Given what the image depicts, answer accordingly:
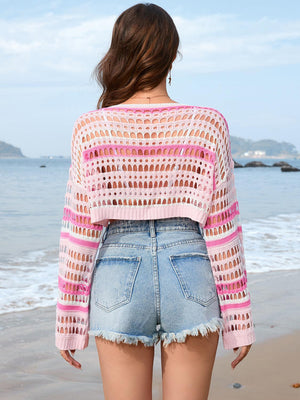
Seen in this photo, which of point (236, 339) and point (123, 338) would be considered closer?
point (123, 338)

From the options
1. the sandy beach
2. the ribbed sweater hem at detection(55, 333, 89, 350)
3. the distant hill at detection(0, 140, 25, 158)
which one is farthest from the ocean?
the distant hill at detection(0, 140, 25, 158)

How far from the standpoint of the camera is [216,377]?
4.27m

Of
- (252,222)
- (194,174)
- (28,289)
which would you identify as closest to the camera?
(194,174)

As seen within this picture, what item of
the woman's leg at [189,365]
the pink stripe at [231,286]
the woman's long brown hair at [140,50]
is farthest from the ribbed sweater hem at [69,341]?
the woman's long brown hair at [140,50]

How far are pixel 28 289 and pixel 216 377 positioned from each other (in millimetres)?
3651

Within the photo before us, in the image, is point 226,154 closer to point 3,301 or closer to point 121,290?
point 121,290

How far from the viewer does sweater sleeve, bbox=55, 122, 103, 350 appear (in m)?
2.15

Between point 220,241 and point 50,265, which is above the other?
point 220,241

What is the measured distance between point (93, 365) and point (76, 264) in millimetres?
2710

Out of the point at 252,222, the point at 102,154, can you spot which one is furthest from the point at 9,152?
the point at 102,154

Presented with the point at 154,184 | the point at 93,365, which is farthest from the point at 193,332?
the point at 93,365

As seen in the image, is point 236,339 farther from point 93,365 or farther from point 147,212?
point 93,365

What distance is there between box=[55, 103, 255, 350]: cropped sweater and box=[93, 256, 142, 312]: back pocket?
0.45 ft

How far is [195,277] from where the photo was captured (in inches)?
79.4
